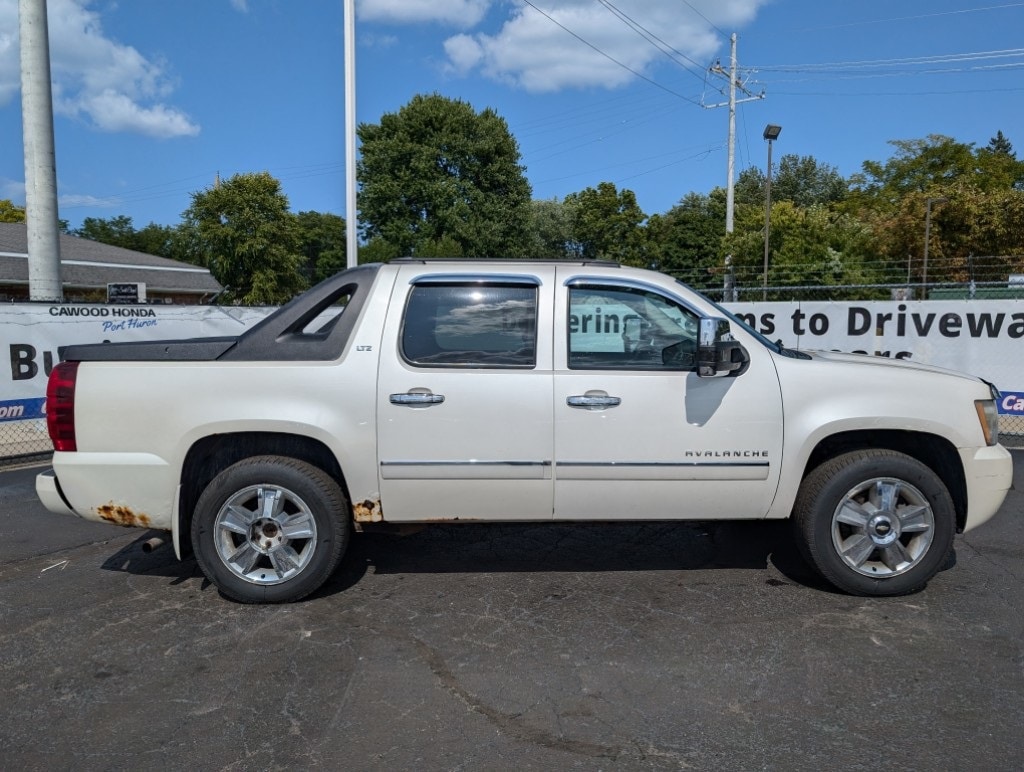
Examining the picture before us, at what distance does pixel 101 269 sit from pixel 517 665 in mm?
32746

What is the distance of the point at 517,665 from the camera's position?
3574 mm

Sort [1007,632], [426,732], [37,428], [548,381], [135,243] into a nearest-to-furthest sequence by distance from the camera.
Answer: [426,732], [1007,632], [548,381], [37,428], [135,243]

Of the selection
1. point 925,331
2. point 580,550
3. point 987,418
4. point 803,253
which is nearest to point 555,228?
point 803,253

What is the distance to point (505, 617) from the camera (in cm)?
411

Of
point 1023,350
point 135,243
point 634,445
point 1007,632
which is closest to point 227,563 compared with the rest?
point 634,445

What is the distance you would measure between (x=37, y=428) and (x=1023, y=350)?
38.9 ft

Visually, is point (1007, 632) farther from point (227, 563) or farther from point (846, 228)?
point (846, 228)

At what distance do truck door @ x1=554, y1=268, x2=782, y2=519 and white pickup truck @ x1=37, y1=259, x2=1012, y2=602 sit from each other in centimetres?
1

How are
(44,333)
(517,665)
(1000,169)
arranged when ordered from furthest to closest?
(1000,169)
(44,333)
(517,665)

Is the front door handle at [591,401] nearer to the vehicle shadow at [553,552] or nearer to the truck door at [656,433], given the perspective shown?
the truck door at [656,433]

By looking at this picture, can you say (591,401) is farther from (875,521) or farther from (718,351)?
(875,521)

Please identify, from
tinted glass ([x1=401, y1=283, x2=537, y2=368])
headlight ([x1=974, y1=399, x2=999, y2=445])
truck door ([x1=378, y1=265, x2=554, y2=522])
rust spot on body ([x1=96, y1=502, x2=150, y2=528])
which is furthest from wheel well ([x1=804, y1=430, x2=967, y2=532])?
rust spot on body ([x1=96, y1=502, x2=150, y2=528])

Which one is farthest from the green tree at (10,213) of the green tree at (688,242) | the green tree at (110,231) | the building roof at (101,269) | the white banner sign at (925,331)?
the white banner sign at (925,331)

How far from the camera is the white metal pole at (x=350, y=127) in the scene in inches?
566
